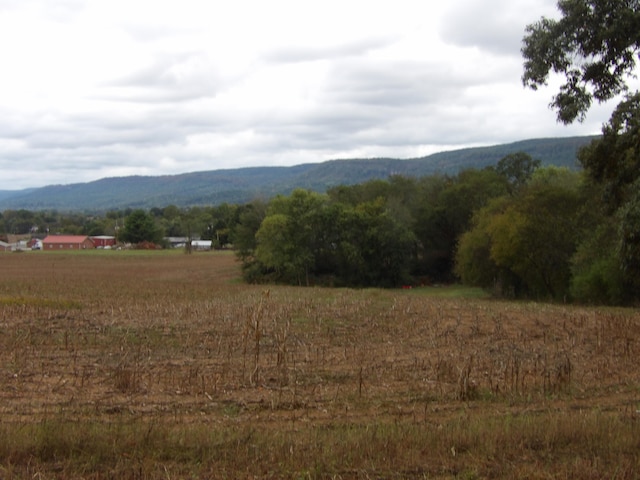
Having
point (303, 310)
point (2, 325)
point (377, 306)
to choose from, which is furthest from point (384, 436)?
point (377, 306)

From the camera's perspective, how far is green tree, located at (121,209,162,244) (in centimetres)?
14351

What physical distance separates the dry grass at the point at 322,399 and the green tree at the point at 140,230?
12491cm

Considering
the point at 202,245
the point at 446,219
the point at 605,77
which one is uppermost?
the point at 605,77

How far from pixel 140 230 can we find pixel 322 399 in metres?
139

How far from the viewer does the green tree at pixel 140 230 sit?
471 ft

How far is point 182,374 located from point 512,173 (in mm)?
87321

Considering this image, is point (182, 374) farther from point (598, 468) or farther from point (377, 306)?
point (377, 306)

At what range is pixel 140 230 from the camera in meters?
144

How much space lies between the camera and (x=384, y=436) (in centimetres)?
773

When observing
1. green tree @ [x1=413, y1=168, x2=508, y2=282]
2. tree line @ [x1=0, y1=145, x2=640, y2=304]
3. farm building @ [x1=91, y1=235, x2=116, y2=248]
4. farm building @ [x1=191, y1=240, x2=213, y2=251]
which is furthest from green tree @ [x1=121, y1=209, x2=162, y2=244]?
green tree @ [x1=413, y1=168, x2=508, y2=282]

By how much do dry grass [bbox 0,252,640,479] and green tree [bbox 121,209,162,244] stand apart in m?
125

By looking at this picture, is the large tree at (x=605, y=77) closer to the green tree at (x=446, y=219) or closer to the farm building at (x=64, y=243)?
the green tree at (x=446, y=219)

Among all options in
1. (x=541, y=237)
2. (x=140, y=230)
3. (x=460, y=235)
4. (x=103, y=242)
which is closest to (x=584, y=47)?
(x=541, y=237)

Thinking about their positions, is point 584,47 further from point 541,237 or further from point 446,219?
point 446,219
